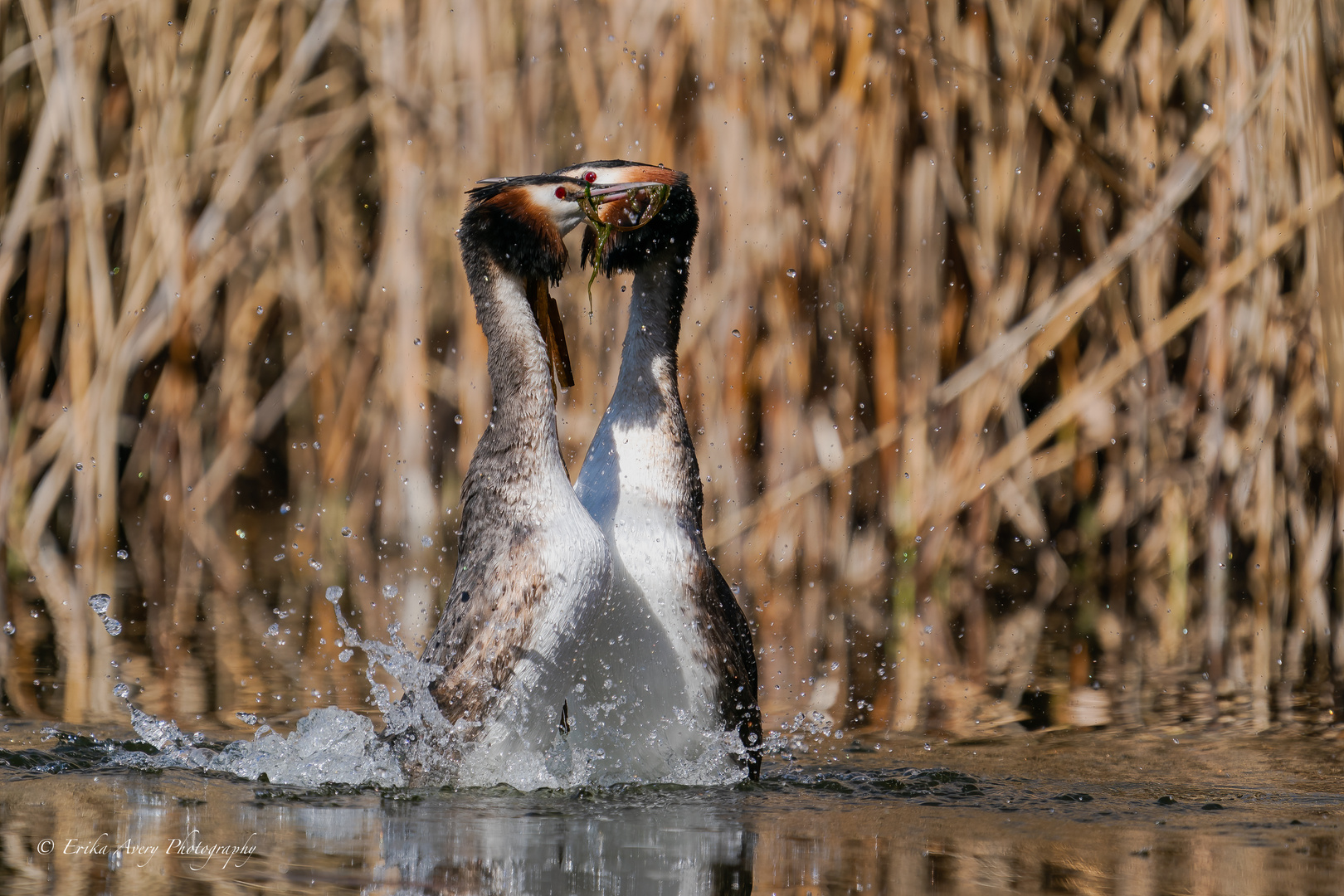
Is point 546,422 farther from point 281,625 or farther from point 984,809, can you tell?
point 281,625

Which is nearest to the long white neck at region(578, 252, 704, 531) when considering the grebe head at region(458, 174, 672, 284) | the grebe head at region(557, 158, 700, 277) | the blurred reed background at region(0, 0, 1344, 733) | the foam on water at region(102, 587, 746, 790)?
the grebe head at region(557, 158, 700, 277)

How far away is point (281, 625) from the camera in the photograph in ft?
21.5

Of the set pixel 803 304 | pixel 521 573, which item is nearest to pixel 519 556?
pixel 521 573

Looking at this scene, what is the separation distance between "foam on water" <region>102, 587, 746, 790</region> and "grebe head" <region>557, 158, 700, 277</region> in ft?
3.79

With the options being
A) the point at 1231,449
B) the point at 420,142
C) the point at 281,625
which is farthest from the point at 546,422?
the point at 1231,449

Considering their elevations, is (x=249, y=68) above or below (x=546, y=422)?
above

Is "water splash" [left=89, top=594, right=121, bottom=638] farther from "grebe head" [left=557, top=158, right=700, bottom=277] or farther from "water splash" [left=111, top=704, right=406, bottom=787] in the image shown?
"grebe head" [left=557, top=158, right=700, bottom=277]

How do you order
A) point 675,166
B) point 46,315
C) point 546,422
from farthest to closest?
point 46,315
point 675,166
point 546,422

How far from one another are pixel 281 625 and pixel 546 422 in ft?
8.76

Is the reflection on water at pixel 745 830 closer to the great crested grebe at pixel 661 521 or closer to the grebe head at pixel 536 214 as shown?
the great crested grebe at pixel 661 521

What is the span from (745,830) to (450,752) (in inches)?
31.0

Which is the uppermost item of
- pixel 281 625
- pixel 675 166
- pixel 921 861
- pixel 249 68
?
pixel 249 68

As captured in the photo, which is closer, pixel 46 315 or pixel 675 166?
pixel 675 166

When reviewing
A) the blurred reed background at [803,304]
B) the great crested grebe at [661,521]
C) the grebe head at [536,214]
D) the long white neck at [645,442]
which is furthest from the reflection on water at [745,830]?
the blurred reed background at [803,304]
